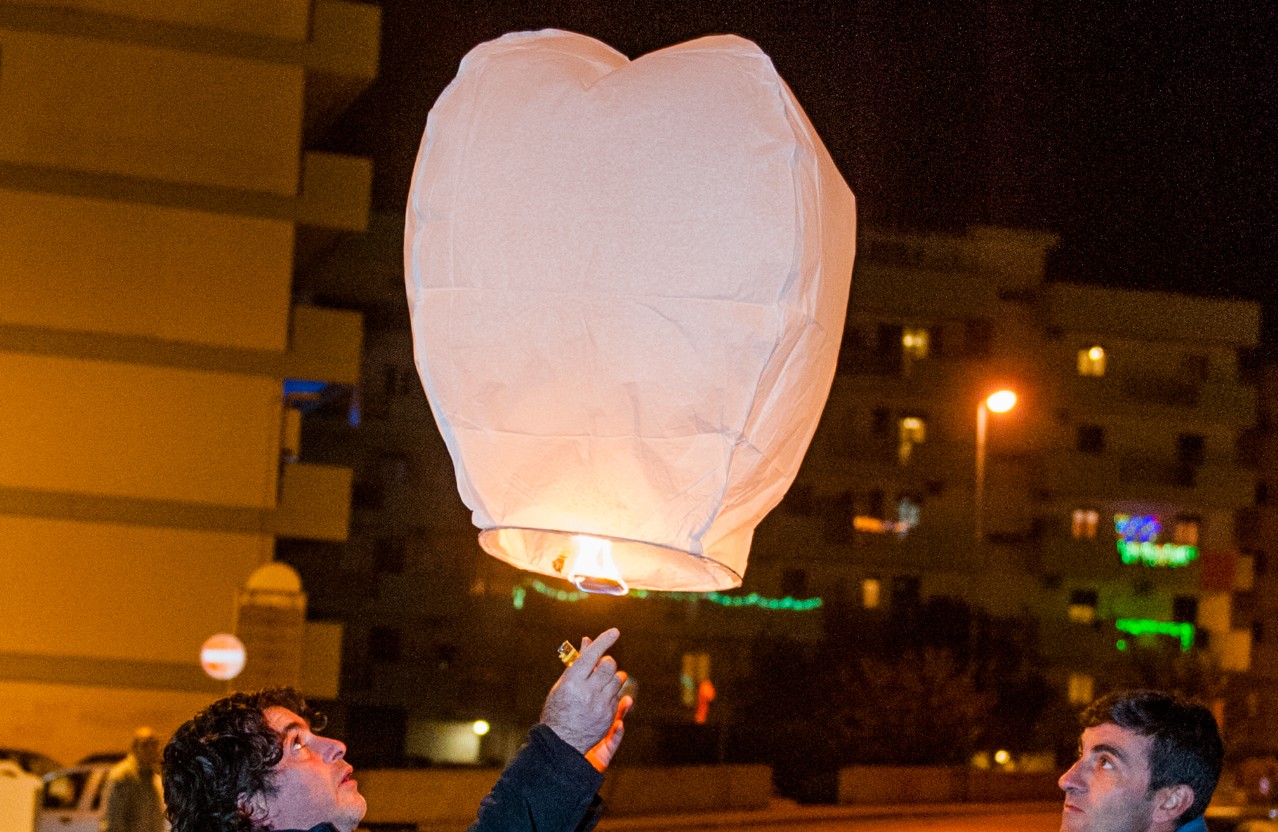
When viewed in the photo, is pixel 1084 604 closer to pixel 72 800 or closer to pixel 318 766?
pixel 72 800

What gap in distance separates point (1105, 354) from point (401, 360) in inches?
774

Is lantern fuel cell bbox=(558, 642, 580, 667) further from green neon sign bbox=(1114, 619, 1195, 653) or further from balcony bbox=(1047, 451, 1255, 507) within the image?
green neon sign bbox=(1114, 619, 1195, 653)

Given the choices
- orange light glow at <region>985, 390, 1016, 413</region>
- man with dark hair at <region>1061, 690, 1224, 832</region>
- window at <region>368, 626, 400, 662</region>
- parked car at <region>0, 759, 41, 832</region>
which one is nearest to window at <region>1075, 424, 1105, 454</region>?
window at <region>368, 626, 400, 662</region>

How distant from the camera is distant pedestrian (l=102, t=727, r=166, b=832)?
9.88m

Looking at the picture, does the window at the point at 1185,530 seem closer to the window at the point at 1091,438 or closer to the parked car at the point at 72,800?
the window at the point at 1091,438

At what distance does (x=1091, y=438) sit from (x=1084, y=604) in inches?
184

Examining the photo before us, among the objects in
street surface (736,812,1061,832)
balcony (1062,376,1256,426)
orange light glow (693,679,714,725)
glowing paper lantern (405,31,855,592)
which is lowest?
street surface (736,812,1061,832)

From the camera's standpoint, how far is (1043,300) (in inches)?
1738

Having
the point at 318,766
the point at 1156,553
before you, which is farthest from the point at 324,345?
the point at 1156,553

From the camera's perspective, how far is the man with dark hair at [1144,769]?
3328 mm

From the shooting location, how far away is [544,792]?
8.66ft

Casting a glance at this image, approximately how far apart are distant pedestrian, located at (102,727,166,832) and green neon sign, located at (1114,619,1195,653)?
121 feet

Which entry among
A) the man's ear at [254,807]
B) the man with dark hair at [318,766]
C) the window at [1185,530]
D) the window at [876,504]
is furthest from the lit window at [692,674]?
the man's ear at [254,807]

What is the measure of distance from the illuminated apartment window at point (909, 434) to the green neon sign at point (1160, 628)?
799 centimetres
